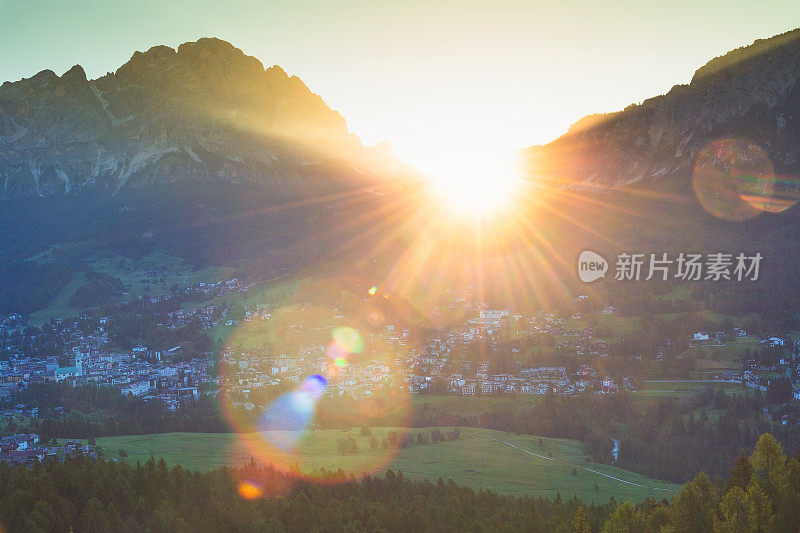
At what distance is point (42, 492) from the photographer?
35000 millimetres

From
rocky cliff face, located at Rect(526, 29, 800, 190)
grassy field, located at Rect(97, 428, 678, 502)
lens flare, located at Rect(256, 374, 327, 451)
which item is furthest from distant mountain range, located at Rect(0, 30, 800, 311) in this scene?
grassy field, located at Rect(97, 428, 678, 502)

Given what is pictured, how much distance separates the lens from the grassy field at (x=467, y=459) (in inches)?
1828

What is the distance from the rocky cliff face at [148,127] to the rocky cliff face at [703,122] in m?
68.3

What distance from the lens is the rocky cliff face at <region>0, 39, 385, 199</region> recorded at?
157 m

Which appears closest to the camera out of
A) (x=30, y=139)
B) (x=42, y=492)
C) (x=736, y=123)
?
(x=42, y=492)

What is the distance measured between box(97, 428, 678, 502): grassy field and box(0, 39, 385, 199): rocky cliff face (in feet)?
350

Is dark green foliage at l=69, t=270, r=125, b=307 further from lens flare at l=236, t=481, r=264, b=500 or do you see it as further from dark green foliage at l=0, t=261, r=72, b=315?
lens flare at l=236, t=481, r=264, b=500

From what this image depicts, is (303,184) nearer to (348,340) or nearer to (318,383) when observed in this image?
(348,340)

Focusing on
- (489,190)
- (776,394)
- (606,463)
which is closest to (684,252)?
(776,394)

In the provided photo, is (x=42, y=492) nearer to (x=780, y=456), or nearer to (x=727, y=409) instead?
(x=780, y=456)

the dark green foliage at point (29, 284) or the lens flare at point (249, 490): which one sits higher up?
the dark green foliage at point (29, 284)

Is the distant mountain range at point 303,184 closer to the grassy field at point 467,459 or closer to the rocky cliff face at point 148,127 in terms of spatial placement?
the rocky cliff face at point 148,127

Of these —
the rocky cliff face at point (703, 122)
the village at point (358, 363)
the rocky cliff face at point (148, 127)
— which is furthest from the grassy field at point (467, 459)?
the rocky cliff face at point (148, 127)

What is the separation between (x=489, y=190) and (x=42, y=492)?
123 meters
